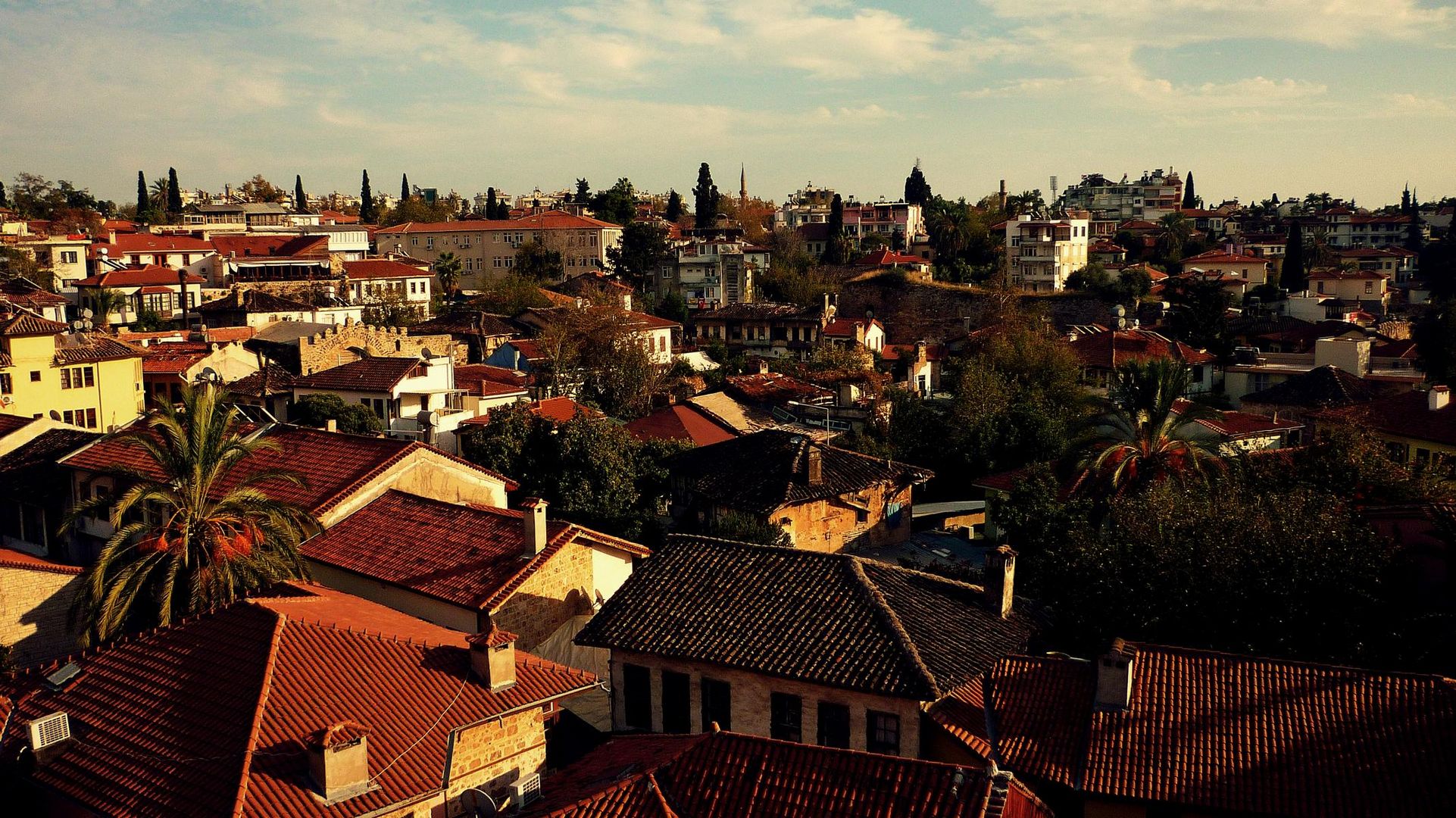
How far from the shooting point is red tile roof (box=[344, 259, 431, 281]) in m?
79.2

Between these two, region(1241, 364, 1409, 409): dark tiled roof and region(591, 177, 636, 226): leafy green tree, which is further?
region(591, 177, 636, 226): leafy green tree

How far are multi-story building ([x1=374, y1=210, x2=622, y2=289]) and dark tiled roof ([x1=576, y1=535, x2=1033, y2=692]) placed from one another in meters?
75.7

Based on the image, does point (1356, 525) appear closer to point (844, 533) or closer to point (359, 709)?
point (844, 533)

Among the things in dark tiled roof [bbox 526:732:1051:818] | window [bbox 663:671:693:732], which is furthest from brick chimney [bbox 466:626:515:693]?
window [bbox 663:671:693:732]

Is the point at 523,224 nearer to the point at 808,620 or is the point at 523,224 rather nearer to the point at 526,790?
the point at 808,620

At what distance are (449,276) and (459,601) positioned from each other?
69.9 metres

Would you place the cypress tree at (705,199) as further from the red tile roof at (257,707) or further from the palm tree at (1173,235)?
the red tile roof at (257,707)

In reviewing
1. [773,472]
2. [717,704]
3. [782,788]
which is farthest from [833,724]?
[773,472]

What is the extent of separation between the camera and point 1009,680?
56.4ft

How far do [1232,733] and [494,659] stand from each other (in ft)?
32.4

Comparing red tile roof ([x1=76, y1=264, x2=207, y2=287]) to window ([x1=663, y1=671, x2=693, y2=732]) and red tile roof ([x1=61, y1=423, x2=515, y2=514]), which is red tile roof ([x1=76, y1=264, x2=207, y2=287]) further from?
window ([x1=663, y1=671, x2=693, y2=732])

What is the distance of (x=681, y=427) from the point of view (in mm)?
42062

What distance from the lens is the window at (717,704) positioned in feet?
59.3

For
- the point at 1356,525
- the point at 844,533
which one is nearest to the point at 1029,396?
the point at 844,533
